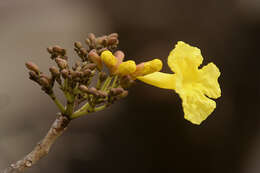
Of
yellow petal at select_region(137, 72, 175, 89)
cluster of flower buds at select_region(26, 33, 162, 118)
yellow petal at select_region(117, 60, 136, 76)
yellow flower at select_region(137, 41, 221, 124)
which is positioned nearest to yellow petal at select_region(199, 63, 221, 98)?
yellow flower at select_region(137, 41, 221, 124)

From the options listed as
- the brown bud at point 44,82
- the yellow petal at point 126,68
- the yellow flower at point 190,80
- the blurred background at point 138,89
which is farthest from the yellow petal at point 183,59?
the blurred background at point 138,89

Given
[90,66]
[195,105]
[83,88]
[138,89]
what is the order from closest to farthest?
[83,88] < [90,66] < [195,105] < [138,89]

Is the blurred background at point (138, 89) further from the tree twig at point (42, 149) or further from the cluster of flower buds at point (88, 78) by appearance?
the tree twig at point (42, 149)

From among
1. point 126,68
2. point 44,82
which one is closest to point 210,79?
point 126,68

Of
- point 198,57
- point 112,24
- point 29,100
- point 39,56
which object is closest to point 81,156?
point 29,100

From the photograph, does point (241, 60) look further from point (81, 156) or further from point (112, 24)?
point (81, 156)

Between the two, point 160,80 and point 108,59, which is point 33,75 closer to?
point 108,59
